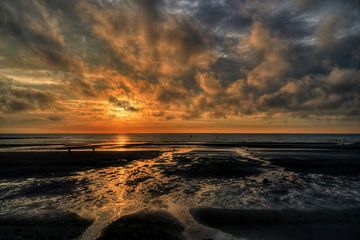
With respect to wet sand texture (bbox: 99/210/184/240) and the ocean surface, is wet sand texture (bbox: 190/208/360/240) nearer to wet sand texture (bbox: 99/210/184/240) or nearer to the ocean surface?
the ocean surface

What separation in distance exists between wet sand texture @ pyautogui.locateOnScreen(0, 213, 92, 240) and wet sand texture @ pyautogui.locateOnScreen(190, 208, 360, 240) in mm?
6696

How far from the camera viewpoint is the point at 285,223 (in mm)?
13164

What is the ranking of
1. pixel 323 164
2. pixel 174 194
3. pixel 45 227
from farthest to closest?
pixel 323 164
pixel 174 194
pixel 45 227

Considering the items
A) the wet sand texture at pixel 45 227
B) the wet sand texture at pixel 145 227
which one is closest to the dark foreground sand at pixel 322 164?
the wet sand texture at pixel 145 227

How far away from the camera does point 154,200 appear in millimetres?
17609

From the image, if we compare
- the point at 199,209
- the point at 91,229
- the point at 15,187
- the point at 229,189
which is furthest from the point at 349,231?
the point at 15,187

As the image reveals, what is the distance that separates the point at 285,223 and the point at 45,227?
1313 cm

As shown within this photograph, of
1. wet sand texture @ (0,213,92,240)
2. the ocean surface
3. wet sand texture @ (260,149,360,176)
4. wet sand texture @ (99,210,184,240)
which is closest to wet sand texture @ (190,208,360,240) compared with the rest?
the ocean surface

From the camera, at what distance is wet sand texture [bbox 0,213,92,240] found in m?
11.4

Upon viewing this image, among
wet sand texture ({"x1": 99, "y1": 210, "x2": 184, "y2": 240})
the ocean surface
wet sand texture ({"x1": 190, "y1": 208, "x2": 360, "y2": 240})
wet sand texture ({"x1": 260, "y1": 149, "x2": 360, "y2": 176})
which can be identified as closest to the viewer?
wet sand texture ({"x1": 99, "y1": 210, "x2": 184, "y2": 240})

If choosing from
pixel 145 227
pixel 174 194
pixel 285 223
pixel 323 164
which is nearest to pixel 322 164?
pixel 323 164

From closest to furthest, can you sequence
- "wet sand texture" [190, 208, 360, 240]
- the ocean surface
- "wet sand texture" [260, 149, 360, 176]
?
"wet sand texture" [190, 208, 360, 240], the ocean surface, "wet sand texture" [260, 149, 360, 176]

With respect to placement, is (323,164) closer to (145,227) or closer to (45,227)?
(145,227)

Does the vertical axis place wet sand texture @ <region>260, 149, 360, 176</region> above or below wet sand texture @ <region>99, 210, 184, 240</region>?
above
